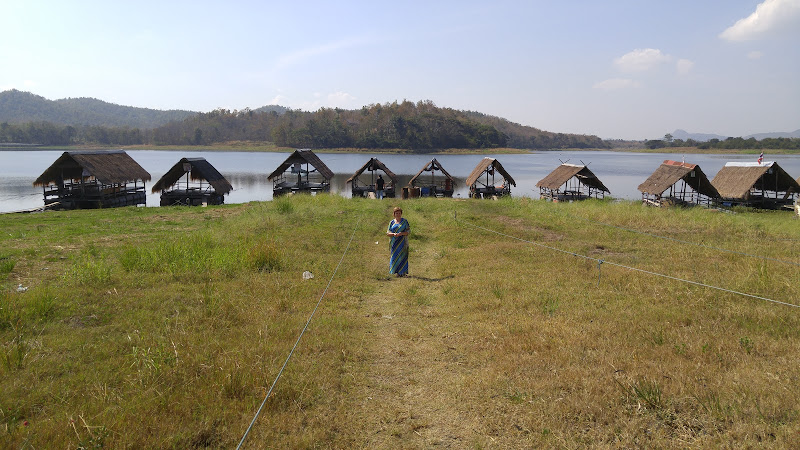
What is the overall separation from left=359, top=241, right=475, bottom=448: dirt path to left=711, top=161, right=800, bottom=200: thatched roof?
3087 centimetres

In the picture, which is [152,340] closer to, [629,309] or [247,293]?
[247,293]

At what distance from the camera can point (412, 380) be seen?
16.8 ft

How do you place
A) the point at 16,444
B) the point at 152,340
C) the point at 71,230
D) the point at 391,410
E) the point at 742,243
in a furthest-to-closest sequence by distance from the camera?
the point at 71,230 → the point at 742,243 → the point at 152,340 → the point at 391,410 → the point at 16,444

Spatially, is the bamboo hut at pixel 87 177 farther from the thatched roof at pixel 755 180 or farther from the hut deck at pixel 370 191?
the thatched roof at pixel 755 180

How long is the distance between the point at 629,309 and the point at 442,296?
3008 mm

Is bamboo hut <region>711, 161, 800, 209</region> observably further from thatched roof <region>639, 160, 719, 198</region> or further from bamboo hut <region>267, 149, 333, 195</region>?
bamboo hut <region>267, 149, 333, 195</region>

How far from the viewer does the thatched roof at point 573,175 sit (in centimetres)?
3347

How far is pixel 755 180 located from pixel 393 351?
1300 inches

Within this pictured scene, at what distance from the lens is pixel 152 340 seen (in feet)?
19.0

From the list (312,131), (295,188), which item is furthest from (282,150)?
(295,188)

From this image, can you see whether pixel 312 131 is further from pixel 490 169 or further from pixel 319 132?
pixel 490 169

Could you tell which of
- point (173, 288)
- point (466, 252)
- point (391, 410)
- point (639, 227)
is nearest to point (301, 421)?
point (391, 410)

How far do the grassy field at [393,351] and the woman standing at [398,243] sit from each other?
42cm

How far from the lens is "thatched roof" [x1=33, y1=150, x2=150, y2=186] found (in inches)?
1152
